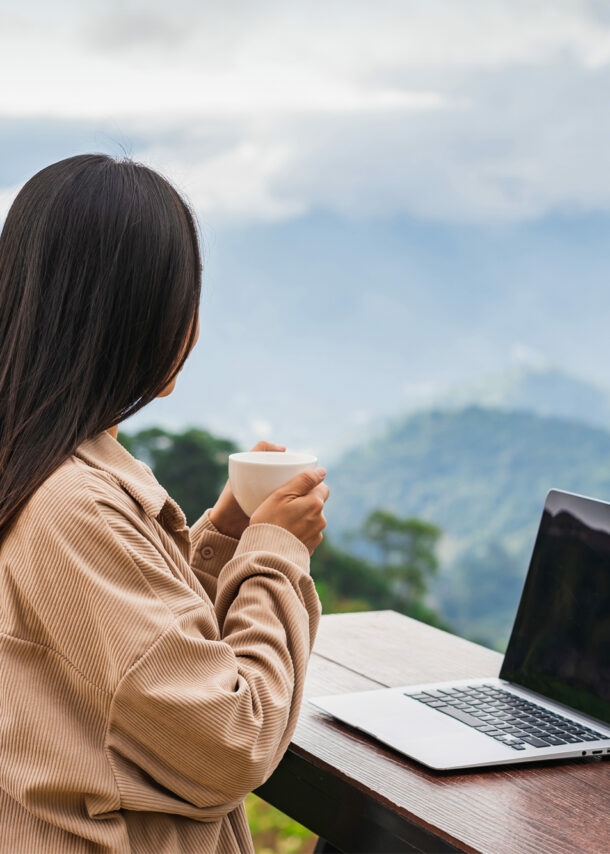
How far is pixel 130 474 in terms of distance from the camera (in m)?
0.93

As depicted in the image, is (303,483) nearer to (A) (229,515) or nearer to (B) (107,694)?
(A) (229,515)

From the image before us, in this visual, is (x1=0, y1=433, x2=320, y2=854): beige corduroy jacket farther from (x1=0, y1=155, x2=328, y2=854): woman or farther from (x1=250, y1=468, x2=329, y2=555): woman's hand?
(x1=250, y1=468, x2=329, y2=555): woman's hand

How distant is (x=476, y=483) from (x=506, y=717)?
19.5 feet

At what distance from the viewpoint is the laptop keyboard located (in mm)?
1091

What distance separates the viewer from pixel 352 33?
19.3 feet

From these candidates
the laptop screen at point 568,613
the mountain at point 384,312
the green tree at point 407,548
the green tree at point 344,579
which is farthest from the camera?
the mountain at point 384,312

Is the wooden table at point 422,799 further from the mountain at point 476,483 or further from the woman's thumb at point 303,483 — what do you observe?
the mountain at point 476,483

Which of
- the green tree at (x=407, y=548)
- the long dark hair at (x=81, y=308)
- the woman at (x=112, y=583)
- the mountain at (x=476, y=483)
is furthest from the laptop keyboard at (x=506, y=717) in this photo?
the mountain at (x=476, y=483)

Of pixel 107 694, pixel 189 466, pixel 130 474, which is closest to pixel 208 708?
pixel 107 694

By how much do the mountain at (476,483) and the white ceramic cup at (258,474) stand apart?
5.59 m

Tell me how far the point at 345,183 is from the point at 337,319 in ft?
3.27

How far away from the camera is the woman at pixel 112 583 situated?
31.7 inches

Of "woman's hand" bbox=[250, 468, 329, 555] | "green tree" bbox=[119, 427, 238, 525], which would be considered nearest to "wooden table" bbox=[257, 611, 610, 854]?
"woman's hand" bbox=[250, 468, 329, 555]

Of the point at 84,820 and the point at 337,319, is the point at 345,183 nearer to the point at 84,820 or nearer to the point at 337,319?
the point at 337,319
